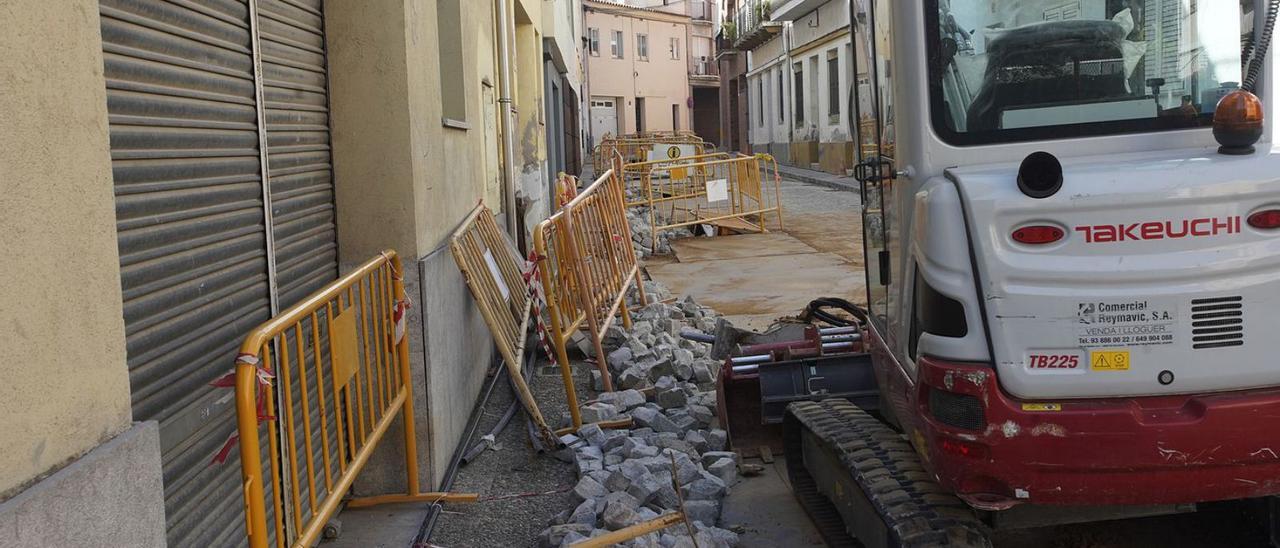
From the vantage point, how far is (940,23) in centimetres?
386

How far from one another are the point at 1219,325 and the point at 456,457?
148 inches

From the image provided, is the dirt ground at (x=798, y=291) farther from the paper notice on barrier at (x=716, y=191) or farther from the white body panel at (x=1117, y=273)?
the white body panel at (x=1117, y=273)

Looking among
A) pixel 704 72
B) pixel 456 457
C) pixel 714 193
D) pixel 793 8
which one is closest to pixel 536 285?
pixel 456 457

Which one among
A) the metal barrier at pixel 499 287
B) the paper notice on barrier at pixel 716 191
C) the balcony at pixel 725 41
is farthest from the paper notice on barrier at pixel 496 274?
the balcony at pixel 725 41

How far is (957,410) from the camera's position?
355 centimetres

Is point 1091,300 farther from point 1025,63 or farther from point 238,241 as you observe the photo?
point 238,241

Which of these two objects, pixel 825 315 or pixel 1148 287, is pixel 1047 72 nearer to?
Result: pixel 1148 287

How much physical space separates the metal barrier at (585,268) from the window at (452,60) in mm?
945

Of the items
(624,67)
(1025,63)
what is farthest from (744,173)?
(624,67)

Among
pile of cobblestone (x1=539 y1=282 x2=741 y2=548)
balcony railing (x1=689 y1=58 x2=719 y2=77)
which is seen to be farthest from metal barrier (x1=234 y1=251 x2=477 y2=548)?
balcony railing (x1=689 y1=58 x2=719 y2=77)

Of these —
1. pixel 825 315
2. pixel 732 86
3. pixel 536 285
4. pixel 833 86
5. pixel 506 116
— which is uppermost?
pixel 732 86

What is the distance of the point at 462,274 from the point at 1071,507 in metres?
3.64

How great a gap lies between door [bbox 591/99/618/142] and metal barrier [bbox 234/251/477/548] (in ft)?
175

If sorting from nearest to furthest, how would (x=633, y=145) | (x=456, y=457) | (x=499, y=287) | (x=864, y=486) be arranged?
(x=864, y=486)
(x=456, y=457)
(x=499, y=287)
(x=633, y=145)
